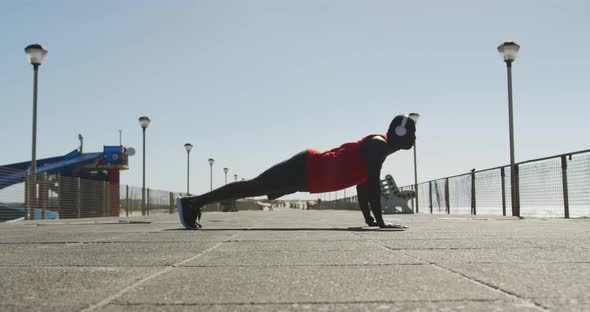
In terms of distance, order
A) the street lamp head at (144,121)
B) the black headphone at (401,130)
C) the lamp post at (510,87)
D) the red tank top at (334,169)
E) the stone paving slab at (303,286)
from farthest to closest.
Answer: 1. the street lamp head at (144,121)
2. the lamp post at (510,87)
3. the black headphone at (401,130)
4. the red tank top at (334,169)
5. the stone paving slab at (303,286)

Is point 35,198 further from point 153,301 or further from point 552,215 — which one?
point 153,301

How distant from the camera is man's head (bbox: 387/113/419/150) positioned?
22.8 feet

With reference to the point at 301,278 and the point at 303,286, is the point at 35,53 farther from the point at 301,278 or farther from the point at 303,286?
the point at 303,286

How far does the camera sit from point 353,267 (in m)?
2.84

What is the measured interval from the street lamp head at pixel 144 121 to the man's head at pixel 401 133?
2128 centimetres

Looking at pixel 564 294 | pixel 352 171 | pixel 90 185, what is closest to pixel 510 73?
pixel 352 171

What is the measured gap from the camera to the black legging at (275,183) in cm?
680

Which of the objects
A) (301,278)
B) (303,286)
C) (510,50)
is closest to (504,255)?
A: (301,278)

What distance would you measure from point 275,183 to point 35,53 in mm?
12044

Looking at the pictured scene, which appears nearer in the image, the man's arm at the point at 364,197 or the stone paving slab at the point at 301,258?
the stone paving slab at the point at 301,258

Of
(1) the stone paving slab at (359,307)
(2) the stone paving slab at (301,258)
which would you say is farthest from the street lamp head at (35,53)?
(1) the stone paving slab at (359,307)

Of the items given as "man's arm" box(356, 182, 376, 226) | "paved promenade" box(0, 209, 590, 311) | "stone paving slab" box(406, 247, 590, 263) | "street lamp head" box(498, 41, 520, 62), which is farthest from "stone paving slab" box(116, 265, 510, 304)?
"street lamp head" box(498, 41, 520, 62)

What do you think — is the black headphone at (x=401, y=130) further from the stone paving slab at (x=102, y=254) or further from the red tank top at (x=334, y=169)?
the stone paving slab at (x=102, y=254)

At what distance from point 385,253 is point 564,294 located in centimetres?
167
